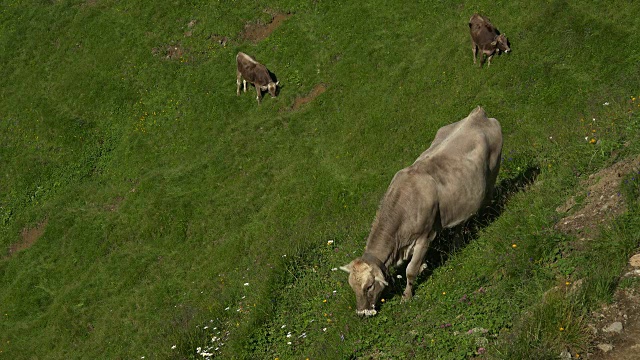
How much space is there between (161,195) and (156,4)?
15917 mm

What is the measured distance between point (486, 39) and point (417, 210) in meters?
16.3

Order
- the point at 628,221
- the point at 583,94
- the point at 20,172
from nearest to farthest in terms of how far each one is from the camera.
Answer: the point at 628,221 < the point at 583,94 < the point at 20,172

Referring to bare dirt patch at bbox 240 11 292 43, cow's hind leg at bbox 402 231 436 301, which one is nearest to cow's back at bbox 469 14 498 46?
bare dirt patch at bbox 240 11 292 43

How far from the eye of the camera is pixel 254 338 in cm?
1350

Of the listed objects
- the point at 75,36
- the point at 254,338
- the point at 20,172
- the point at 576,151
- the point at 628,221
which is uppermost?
the point at 628,221

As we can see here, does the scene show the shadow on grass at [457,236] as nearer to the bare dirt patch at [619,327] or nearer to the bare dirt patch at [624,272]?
the bare dirt patch at [624,272]

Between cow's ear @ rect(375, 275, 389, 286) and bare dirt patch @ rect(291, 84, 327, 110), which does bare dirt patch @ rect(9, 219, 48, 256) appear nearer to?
bare dirt patch @ rect(291, 84, 327, 110)

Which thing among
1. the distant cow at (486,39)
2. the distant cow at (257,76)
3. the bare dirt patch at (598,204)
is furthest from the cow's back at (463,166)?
the distant cow at (257,76)

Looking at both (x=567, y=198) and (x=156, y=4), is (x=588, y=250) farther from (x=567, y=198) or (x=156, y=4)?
(x=156, y=4)

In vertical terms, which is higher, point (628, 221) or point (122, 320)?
point (628, 221)

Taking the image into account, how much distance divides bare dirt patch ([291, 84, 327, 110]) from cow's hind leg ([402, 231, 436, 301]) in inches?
744

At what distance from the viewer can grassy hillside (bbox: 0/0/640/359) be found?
36.6ft

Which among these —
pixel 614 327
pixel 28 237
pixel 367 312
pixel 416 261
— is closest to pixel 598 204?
pixel 614 327

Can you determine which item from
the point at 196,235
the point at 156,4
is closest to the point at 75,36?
the point at 156,4
